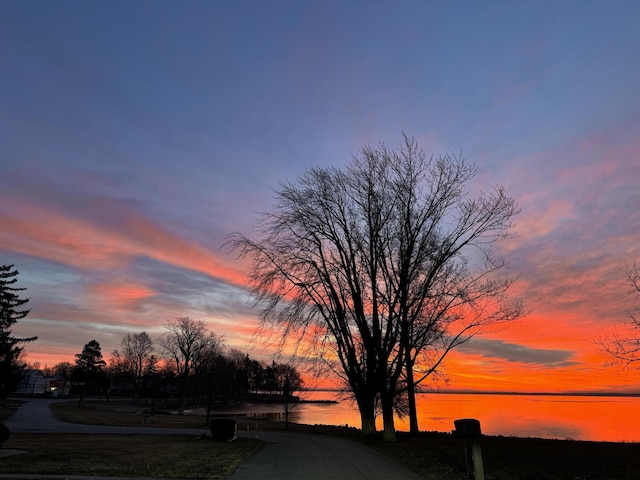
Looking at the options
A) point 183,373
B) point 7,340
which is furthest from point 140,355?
point 7,340

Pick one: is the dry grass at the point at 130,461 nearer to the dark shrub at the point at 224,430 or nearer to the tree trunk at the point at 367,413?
the dark shrub at the point at 224,430

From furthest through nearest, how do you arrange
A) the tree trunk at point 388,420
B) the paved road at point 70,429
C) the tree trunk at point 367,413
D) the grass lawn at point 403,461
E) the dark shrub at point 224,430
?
the paved road at point 70,429
the tree trunk at point 367,413
the dark shrub at point 224,430
the tree trunk at point 388,420
the grass lawn at point 403,461

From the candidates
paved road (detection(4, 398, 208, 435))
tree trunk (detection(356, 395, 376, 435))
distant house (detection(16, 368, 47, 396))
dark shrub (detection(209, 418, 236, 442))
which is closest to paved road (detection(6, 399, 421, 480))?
dark shrub (detection(209, 418, 236, 442))

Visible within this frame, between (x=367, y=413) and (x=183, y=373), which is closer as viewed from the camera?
(x=367, y=413)

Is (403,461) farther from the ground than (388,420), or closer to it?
closer to it

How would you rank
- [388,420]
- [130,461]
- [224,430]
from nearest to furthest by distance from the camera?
[130,461]
[388,420]
[224,430]

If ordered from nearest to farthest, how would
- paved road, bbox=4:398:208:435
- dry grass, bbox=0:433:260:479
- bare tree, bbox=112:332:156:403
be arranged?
1. dry grass, bbox=0:433:260:479
2. paved road, bbox=4:398:208:435
3. bare tree, bbox=112:332:156:403

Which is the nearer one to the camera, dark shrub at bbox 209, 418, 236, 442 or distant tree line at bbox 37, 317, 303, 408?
dark shrub at bbox 209, 418, 236, 442

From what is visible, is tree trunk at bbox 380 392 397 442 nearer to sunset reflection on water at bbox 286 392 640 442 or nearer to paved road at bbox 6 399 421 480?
paved road at bbox 6 399 421 480

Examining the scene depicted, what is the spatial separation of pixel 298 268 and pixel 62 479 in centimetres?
1685

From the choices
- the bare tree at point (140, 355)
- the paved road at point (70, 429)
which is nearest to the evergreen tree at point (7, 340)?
the paved road at point (70, 429)

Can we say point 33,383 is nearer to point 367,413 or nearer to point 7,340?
point 7,340

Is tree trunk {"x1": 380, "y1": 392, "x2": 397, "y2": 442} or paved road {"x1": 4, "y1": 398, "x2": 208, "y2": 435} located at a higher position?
tree trunk {"x1": 380, "y1": 392, "x2": 397, "y2": 442}

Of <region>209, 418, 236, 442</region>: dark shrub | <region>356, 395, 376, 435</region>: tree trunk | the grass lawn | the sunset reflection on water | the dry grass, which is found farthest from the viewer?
the sunset reflection on water
